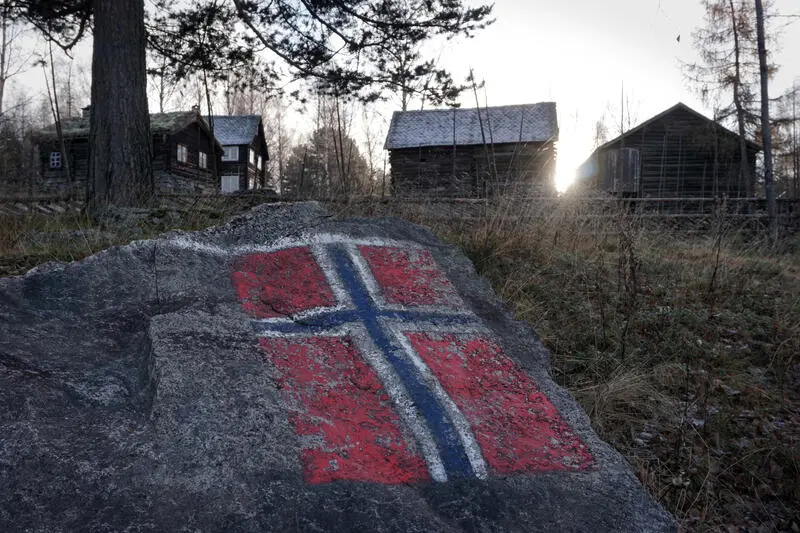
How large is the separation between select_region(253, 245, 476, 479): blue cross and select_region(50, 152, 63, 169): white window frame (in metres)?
26.2

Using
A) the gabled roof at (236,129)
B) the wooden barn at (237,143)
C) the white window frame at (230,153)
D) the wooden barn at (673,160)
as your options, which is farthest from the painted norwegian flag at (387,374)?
the white window frame at (230,153)

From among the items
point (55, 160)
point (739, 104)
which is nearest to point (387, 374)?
point (739, 104)

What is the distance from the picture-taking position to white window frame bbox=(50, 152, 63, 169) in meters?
23.8

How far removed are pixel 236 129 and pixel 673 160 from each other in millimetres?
23320

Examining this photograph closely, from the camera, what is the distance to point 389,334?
6.95 ft

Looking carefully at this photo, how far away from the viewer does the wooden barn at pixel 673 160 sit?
1972 cm

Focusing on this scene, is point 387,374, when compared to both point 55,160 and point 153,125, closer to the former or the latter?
point 153,125

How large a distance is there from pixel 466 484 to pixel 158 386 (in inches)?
37.1

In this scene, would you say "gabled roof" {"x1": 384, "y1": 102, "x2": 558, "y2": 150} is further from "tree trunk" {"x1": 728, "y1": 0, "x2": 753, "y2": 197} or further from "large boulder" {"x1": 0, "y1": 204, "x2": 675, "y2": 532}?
"large boulder" {"x1": 0, "y1": 204, "x2": 675, "y2": 532}

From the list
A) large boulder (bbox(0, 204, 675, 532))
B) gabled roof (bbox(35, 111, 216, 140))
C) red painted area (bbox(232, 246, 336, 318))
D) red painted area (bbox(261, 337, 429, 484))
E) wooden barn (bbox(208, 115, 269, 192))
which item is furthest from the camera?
wooden barn (bbox(208, 115, 269, 192))

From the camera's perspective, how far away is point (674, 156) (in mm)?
20141

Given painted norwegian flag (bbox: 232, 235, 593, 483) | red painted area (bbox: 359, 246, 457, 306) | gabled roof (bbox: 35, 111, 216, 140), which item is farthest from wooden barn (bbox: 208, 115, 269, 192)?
painted norwegian flag (bbox: 232, 235, 593, 483)

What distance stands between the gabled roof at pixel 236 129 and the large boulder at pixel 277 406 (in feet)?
102

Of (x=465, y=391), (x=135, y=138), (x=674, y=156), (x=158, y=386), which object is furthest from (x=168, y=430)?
(x=674, y=156)
